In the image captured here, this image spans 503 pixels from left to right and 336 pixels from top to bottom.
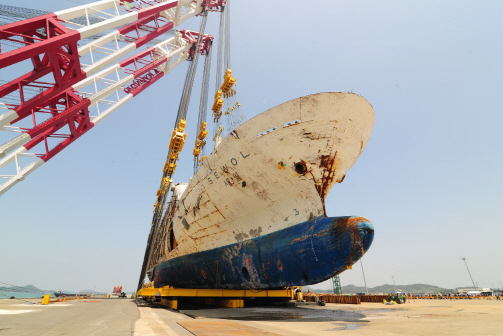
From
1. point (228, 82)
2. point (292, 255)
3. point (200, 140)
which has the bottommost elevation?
point (292, 255)

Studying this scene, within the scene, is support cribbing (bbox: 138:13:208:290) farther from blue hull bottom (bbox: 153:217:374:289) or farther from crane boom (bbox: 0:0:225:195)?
blue hull bottom (bbox: 153:217:374:289)

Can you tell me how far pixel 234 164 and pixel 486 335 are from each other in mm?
8597

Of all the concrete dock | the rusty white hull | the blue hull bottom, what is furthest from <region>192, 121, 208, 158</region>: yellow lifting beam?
the concrete dock

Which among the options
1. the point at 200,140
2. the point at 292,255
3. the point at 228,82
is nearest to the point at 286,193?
the point at 292,255

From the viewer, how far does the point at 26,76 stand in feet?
34.6

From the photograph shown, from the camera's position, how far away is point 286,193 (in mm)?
10672

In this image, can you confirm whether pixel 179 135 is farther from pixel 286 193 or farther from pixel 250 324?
pixel 250 324

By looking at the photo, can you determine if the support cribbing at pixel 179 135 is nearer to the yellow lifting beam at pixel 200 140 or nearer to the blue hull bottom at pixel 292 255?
the yellow lifting beam at pixel 200 140

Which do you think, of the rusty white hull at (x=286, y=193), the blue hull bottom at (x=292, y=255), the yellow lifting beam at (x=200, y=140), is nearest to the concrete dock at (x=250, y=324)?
the blue hull bottom at (x=292, y=255)

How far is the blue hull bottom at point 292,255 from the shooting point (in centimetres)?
888

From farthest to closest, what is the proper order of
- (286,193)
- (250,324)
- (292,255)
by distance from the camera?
(286,193)
(292,255)
(250,324)

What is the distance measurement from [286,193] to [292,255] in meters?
2.40

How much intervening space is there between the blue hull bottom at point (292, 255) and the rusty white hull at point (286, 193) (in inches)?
1.3

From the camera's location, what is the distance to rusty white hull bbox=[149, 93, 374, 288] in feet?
30.6
